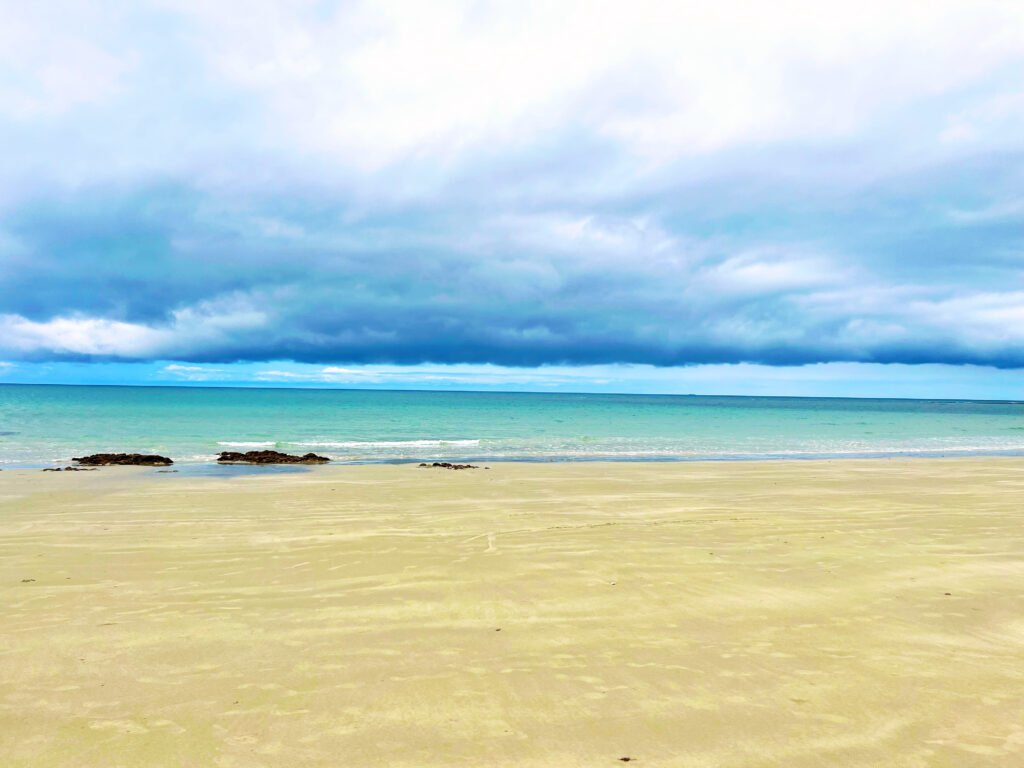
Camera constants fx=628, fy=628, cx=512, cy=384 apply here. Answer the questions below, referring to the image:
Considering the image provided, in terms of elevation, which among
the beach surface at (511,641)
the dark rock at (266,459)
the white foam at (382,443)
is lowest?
the white foam at (382,443)

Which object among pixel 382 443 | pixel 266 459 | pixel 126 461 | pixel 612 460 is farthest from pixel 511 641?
pixel 382 443

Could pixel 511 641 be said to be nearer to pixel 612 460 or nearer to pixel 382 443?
pixel 612 460

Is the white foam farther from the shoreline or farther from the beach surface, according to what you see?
the beach surface

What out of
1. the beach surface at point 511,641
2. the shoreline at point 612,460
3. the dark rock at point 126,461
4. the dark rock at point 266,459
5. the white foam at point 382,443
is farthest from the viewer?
the white foam at point 382,443

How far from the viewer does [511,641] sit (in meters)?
5.78

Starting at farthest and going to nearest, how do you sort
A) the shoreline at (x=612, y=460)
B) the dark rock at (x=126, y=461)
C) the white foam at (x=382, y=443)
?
the white foam at (x=382, y=443) < the shoreline at (x=612, y=460) < the dark rock at (x=126, y=461)

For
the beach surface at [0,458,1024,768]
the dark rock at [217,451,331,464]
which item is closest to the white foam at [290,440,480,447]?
the dark rock at [217,451,331,464]

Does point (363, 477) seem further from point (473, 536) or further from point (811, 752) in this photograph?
point (811, 752)

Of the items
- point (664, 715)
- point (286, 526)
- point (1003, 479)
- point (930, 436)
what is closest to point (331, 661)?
point (664, 715)

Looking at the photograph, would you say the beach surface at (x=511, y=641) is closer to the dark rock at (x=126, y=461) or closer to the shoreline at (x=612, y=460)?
the dark rock at (x=126, y=461)

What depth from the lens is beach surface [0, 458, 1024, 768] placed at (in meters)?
4.12

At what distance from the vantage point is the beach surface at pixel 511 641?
412 cm

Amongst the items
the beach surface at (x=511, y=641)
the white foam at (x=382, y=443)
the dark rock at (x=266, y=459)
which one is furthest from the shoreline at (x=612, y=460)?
the beach surface at (x=511, y=641)

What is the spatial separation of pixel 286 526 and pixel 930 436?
5239 cm
